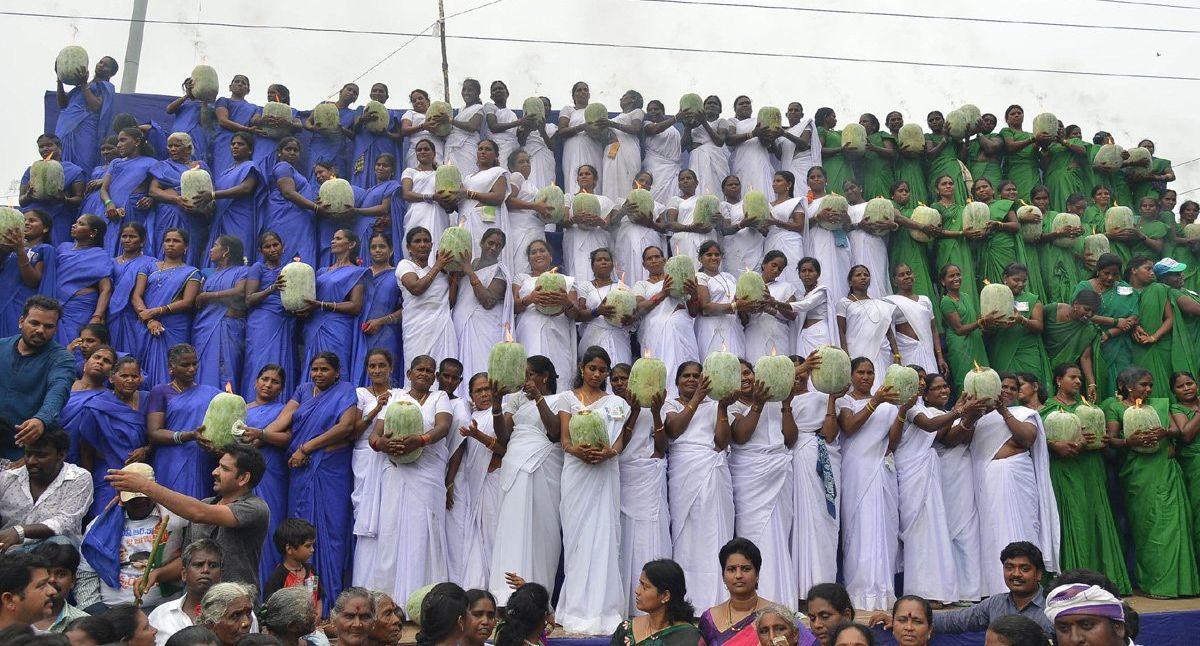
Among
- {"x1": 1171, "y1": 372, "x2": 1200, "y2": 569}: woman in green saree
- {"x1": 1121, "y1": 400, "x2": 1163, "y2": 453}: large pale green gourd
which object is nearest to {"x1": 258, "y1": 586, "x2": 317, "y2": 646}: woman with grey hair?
{"x1": 1121, "y1": 400, "x2": 1163, "y2": 453}: large pale green gourd

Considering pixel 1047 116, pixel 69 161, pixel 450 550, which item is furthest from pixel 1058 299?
pixel 69 161

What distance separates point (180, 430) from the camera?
7402 mm

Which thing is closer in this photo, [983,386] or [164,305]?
[983,386]

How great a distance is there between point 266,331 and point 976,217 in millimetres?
6939

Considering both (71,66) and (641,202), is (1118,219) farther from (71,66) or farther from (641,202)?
(71,66)

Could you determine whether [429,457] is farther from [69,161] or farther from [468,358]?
[69,161]

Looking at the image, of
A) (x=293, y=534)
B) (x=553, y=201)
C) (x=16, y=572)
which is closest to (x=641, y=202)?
(x=553, y=201)

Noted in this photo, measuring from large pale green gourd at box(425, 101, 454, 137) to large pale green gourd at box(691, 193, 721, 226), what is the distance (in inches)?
111

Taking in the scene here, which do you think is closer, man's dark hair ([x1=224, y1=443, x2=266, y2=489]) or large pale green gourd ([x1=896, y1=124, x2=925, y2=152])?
man's dark hair ([x1=224, y1=443, x2=266, y2=489])

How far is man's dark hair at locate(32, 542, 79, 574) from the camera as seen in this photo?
15.0 feet

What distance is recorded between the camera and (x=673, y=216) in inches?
422

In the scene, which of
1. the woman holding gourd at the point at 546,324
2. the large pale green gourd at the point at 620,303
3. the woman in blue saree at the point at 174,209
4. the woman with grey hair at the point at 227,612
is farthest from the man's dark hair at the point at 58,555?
the woman in blue saree at the point at 174,209

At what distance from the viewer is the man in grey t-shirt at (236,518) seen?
16.9 ft

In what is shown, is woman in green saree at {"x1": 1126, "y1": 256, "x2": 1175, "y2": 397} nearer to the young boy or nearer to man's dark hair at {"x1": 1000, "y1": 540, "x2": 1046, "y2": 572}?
man's dark hair at {"x1": 1000, "y1": 540, "x2": 1046, "y2": 572}
